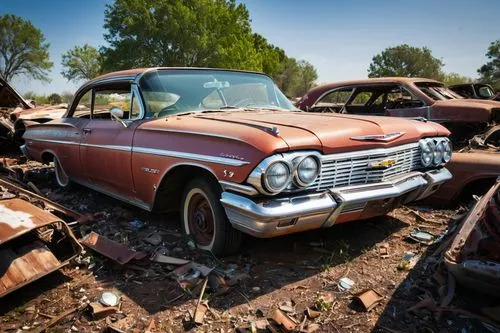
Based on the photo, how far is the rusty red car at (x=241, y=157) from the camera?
2623mm

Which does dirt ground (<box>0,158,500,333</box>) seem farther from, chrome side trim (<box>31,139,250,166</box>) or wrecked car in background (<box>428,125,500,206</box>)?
chrome side trim (<box>31,139,250,166</box>)

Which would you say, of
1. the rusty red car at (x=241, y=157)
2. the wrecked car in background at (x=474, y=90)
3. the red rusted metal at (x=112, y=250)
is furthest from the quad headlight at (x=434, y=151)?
the wrecked car in background at (x=474, y=90)

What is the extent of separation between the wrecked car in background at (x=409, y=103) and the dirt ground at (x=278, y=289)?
241 centimetres

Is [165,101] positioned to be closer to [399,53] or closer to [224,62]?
[224,62]

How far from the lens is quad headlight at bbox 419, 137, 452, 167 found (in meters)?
3.50

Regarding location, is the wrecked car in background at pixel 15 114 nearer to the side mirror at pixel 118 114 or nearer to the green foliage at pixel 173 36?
the side mirror at pixel 118 114

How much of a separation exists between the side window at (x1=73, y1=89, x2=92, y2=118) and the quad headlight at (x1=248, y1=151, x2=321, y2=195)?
326 cm

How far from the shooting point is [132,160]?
3674 millimetres

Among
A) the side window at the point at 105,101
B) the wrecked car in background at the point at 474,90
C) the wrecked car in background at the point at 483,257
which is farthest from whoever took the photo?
the wrecked car in background at the point at 474,90

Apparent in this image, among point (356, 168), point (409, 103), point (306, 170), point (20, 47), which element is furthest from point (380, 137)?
point (20, 47)

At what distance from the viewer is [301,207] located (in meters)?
2.60

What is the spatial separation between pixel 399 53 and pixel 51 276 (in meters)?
53.5

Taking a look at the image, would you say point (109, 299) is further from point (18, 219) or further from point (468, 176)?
point (468, 176)

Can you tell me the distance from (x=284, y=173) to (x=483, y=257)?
1198mm
